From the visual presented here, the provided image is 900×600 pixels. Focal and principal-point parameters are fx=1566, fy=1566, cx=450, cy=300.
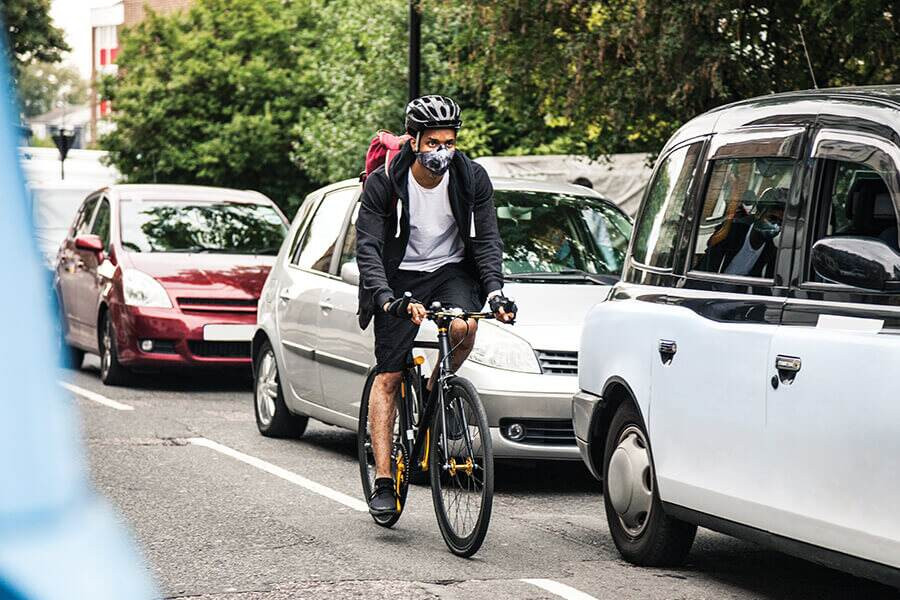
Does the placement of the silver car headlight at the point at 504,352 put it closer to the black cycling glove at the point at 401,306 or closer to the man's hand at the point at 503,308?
the man's hand at the point at 503,308

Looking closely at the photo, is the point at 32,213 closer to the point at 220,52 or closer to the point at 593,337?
the point at 593,337

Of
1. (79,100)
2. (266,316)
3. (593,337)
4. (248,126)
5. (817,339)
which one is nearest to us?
(817,339)

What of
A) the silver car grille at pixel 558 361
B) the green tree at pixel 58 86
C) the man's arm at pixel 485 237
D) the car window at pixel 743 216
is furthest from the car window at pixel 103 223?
the green tree at pixel 58 86

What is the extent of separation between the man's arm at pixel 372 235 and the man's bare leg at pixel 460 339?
0.31m

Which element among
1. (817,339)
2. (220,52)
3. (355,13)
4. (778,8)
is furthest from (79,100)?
(817,339)

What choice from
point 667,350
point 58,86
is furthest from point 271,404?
point 58,86

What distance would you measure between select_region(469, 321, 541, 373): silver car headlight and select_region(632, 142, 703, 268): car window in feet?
5.58

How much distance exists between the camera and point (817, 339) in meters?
4.99

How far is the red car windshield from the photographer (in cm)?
1475

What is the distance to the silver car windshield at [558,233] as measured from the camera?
938 centimetres

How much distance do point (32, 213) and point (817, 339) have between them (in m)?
3.72

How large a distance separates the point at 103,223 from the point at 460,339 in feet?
30.7

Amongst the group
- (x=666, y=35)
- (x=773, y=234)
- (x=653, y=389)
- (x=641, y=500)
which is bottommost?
(x=641, y=500)

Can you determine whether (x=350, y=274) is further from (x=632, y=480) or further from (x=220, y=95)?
(x=220, y=95)
